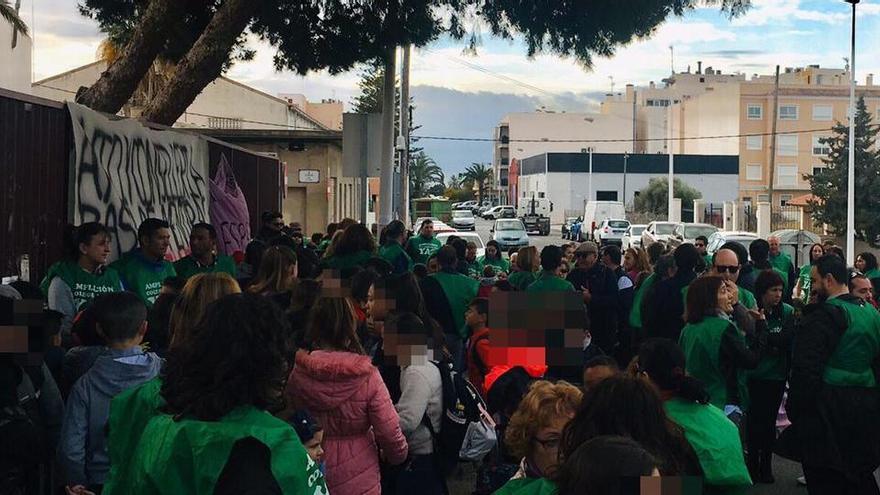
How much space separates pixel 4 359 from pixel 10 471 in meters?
0.45

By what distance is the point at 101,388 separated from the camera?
4.34 meters

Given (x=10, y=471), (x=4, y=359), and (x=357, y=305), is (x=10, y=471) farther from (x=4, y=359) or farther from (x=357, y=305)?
(x=357, y=305)

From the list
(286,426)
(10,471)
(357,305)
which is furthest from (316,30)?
(286,426)

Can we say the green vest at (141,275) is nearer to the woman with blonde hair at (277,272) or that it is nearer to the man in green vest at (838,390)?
the woman with blonde hair at (277,272)

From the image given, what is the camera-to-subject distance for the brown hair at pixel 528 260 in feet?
34.1

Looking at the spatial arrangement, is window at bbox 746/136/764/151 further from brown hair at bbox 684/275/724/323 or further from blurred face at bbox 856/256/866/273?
brown hair at bbox 684/275/724/323

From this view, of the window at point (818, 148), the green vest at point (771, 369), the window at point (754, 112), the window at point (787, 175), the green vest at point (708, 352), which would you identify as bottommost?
the green vest at point (771, 369)

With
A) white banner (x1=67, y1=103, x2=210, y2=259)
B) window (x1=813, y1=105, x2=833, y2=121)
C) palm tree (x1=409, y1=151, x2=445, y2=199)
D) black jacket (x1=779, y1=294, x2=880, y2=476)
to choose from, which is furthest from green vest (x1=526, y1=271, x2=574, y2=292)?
palm tree (x1=409, y1=151, x2=445, y2=199)

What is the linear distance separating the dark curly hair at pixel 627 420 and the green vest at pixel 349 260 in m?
6.49

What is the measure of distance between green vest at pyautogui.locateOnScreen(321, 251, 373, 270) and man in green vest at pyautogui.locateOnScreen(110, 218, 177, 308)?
74.1 inches

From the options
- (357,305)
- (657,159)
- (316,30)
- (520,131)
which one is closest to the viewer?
(357,305)

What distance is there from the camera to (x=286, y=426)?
300 cm

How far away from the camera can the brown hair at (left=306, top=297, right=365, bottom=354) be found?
468 centimetres

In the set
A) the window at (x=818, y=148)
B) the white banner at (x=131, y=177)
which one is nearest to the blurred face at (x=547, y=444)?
the white banner at (x=131, y=177)
